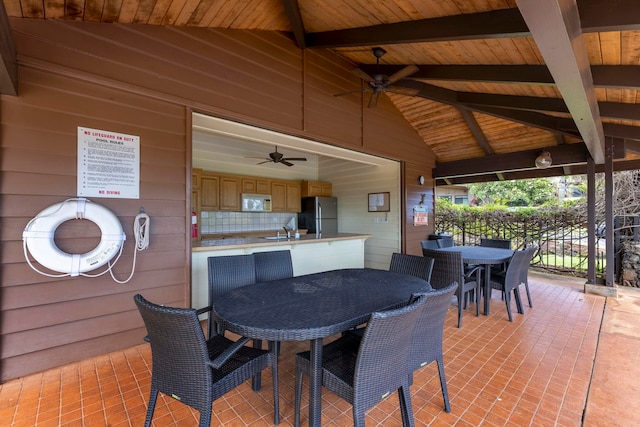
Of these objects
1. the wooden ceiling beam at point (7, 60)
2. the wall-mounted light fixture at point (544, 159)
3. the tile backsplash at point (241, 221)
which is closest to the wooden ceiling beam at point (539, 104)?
the wall-mounted light fixture at point (544, 159)

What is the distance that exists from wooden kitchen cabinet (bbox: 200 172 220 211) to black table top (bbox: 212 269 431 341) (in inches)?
138

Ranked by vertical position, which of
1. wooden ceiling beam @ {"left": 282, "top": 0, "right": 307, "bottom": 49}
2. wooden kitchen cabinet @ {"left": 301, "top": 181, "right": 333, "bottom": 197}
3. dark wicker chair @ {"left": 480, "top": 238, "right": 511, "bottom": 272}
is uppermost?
wooden ceiling beam @ {"left": 282, "top": 0, "right": 307, "bottom": 49}

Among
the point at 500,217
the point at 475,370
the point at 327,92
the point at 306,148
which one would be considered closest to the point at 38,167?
the point at 306,148

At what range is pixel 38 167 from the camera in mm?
2211

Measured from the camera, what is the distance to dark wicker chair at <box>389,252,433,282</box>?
2.80 meters

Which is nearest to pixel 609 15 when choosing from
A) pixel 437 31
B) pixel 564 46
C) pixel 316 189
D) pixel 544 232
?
pixel 564 46

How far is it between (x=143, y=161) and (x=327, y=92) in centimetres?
277

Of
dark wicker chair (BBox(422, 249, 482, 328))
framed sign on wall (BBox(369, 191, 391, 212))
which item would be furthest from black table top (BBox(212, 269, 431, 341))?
framed sign on wall (BBox(369, 191, 391, 212))

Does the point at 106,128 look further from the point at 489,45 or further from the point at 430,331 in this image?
the point at 489,45

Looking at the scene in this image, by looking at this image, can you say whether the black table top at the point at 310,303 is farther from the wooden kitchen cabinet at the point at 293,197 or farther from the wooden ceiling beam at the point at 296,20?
the wooden kitchen cabinet at the point at 293,197

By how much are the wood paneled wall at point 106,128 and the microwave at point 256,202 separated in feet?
8.75

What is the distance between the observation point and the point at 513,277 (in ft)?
11.5

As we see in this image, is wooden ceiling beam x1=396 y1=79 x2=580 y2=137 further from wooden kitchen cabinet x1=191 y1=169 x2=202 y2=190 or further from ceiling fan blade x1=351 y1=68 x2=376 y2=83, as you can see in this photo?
wooden kitchen cabinet x1=191 y1=169 x2=202 y2=190

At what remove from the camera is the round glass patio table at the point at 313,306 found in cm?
146
